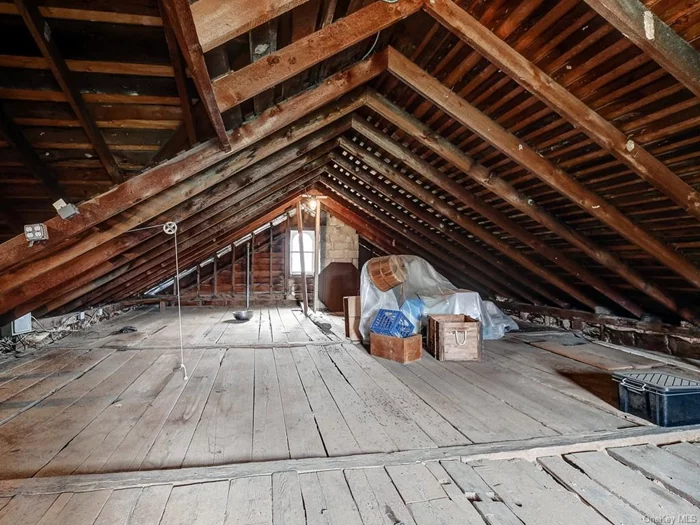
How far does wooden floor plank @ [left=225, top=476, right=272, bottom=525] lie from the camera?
136 centimetres

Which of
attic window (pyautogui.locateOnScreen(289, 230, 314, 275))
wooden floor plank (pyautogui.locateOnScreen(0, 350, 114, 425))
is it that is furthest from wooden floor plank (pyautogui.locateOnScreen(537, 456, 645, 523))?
attic window (pyautogui.locateOnScreen(289, 230, 314, 275))

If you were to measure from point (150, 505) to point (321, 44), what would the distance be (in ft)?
7.62

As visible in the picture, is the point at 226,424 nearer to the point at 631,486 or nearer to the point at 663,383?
the point at 631,486

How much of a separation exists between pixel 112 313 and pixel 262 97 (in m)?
6.18

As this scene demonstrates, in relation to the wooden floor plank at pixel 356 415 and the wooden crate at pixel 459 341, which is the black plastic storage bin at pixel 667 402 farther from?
the wooden floor plank at pixel 356 415

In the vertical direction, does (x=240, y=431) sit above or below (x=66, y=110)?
below

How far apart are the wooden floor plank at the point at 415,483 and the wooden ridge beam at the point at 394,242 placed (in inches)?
181

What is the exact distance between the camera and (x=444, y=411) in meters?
2.39

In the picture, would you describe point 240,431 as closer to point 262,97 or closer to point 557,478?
point 557,478

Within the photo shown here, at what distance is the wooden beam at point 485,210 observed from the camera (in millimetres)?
3822

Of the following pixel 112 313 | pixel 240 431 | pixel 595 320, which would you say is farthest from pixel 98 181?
pixel 595 320

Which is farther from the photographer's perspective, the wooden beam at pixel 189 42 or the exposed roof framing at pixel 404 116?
the exposed roof framing at pixel 404 116

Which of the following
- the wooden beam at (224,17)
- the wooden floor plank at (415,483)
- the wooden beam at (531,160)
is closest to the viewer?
the wooden beam at (224,17)

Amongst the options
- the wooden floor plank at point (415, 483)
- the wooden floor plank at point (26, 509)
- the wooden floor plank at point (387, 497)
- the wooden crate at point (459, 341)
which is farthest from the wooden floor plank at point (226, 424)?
the wooden crate at point (459, 341)
